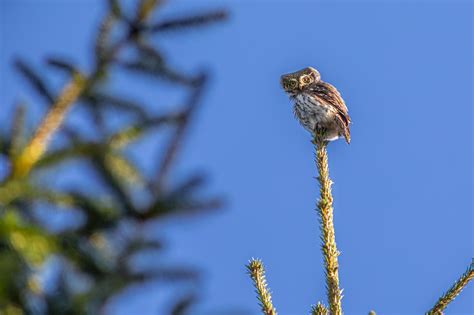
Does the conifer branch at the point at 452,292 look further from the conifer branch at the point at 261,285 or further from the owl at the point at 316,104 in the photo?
the owl at the point at 316,104

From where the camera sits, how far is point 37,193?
2062mm

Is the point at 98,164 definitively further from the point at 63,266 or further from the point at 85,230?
the point at 63,266

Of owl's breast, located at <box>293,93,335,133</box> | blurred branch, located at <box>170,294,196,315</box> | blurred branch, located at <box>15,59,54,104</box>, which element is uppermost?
owl's breast, located at <box>293,93,335,133</box>

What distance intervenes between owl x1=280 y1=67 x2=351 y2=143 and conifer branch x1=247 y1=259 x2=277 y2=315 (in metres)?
2.64

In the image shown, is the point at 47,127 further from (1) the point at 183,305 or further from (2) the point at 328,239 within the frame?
(2) the point at 328,239

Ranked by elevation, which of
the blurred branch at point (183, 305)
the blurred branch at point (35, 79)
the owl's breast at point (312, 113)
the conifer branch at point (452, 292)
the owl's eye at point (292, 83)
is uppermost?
the owl's eye at point (292, 83)

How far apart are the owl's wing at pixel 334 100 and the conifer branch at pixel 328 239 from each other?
7.21 ft

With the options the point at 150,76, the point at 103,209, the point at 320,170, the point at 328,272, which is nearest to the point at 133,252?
the point at 103,209

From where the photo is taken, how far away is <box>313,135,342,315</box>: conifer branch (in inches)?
143

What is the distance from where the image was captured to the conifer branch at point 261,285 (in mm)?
3590

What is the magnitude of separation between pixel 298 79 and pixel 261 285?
175 inches

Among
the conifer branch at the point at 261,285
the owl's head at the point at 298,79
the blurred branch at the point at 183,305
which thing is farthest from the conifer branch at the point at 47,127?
the owl's head at the point at 298,79

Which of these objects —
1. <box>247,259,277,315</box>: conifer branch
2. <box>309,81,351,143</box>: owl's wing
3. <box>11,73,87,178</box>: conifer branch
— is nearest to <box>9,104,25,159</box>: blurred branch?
<box>11,73,87,178</box>: conifer branch

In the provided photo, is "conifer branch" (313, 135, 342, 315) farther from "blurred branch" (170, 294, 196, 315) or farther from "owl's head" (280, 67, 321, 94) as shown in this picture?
"owl's head" (280, 67, 321, 94)
